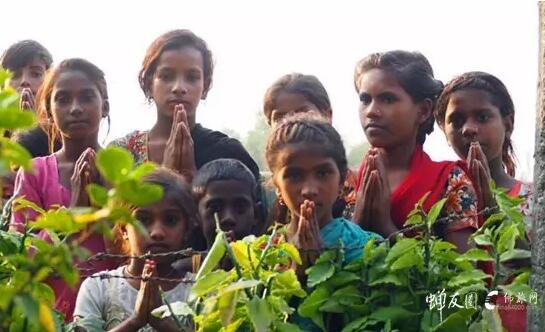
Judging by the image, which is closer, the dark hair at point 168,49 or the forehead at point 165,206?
the forehead at point 165,206

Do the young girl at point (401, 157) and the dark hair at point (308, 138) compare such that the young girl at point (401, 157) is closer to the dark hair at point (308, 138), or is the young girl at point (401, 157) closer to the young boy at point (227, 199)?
the dark hair at point (308, 138)

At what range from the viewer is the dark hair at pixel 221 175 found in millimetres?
3624

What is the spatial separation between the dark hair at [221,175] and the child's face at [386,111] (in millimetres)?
469

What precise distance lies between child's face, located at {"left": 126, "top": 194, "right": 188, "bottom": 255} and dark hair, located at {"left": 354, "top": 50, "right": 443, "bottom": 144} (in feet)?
3.17

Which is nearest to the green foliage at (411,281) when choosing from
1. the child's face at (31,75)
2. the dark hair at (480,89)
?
the dark hair at (480,89)

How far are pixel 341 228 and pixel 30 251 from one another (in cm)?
100

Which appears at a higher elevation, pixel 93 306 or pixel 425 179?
pixel 425 179

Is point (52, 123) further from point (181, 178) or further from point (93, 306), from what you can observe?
point (93, 306)

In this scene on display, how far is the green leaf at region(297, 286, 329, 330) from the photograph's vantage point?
255 centimetres

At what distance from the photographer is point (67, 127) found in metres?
3.92

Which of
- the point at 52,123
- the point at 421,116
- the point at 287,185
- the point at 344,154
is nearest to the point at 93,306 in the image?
the point at 287,185

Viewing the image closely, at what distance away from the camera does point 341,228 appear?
3119 millimetres

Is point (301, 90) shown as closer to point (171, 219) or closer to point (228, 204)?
point (228, 204)

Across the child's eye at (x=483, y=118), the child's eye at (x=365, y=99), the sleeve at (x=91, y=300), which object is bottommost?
the sleeve at (x=91, y=300)
